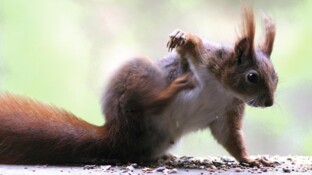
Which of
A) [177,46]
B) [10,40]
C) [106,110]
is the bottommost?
[106,110]

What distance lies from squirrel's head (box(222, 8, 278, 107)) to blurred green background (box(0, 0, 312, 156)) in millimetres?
249

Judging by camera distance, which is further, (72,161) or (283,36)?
(283,36)

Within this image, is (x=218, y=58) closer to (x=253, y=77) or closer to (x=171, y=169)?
(x=253, y=77)

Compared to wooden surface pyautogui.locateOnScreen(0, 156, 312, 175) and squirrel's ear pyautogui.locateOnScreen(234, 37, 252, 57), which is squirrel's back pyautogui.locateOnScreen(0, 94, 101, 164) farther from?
squirrel's ear pyautogui.locateOnScreen(234, 37, 252, 57)

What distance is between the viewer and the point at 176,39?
67.8 inches

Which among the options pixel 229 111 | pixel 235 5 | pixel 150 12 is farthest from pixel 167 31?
pixel 229 111

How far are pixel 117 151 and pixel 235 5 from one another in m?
0.64

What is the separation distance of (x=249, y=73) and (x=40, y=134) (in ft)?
2.12

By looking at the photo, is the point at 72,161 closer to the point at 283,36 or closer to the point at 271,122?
the point at 271,122

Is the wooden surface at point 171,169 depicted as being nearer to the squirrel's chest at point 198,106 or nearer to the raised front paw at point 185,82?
the squirrel's chest at point 198,106

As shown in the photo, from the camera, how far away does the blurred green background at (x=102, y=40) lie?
6.62 ft

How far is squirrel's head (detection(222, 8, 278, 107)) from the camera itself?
68.0 inches

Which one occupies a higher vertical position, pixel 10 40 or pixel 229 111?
pixel 10 40

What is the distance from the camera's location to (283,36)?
6.82 ft
